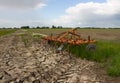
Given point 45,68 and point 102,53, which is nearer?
point 45,68

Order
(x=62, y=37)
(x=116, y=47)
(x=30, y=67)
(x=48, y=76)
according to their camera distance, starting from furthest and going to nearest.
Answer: (x=62, y=37) < (x=116, y=47) < (x=30, y=67) < (x=48, y=76)

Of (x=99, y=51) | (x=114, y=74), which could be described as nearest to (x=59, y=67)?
(x=114, y=74)

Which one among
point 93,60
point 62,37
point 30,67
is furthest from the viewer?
point 62,37

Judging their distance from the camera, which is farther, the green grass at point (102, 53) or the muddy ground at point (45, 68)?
the green grass at point (102, 53)

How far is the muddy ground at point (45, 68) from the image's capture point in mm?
19978

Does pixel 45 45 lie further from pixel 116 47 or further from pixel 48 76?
pixel 48 76

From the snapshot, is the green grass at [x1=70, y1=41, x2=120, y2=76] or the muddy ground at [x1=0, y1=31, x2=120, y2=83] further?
the green grass at [x1=70, y1=41, x2=120, y2=76]

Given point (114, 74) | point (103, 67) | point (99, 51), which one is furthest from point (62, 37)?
point (114, 74)

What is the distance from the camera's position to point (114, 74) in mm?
21750

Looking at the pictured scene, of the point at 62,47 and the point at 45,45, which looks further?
the point at 45,45

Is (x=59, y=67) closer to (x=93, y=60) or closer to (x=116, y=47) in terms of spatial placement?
(x=93, y=60)

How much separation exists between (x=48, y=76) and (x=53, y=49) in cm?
1058

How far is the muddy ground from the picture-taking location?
19978mm

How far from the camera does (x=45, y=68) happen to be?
2266 cm
